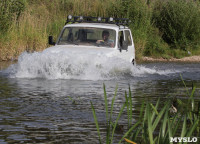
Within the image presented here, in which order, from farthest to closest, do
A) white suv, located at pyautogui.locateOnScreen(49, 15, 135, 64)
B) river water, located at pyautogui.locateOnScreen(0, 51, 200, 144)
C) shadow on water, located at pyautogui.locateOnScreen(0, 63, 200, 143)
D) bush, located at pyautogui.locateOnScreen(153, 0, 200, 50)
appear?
1. bush, located at pyautogui.locateOnScreen(153, 0, 200, 50)
2. white suv, located at pyautogui.locateOnScreen(49, 15, 135, 64)
3. river water, located at pyautogui.locateOnScreen(0, 51, 200, 144)
4. shadow on water, located at pyautogui.locateOnScreen(0, 63, 200, 143)

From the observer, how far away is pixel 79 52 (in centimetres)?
1351

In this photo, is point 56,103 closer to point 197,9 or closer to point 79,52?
point 79,52

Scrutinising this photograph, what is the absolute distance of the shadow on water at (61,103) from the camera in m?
6.83

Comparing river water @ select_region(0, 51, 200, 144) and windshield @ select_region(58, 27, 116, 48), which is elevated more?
windshield @ select_region(58, 27, 116, 48)

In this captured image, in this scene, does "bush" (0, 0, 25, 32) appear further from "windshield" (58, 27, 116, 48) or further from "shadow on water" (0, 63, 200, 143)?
"windshield" (58, 27, 116, 48)

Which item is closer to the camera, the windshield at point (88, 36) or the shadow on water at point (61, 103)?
the shadow on water at point (61, 103)

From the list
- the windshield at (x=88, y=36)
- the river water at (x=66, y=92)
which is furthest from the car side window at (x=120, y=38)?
the river water at (x=66, y=92)

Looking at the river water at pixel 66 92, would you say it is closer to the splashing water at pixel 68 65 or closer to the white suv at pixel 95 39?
the splashing water at pixel 68 65

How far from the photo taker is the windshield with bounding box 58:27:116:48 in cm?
1467

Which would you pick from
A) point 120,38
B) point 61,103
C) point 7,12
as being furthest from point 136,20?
point 61,103

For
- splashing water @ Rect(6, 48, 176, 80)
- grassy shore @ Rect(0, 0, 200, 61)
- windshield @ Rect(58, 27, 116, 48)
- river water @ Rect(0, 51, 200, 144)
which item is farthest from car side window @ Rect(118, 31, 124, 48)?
grassy shore @ Rect(0, 0, 200, 61)

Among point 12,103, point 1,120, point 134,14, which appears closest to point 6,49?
point 134,14

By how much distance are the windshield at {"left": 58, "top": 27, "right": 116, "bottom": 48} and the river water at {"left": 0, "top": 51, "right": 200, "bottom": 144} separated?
91 centimetres

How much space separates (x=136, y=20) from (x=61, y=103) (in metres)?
15.5
